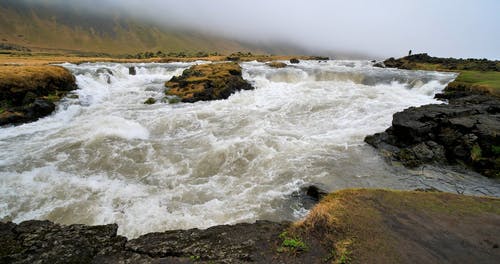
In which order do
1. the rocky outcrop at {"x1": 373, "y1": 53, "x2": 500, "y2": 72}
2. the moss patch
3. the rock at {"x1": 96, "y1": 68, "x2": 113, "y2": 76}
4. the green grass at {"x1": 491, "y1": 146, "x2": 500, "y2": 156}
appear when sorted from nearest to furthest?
the green grass at {"x1": 491, "y1": 146, "x2": 500, "y2": 156} < the moss patch < the rock at {"x1": 96, "y1": 68, "x2": 113, "y2": 76} < the rocky outcrop at {"x1": 373, "y1": 53, "x2": 500, "y2": 72}

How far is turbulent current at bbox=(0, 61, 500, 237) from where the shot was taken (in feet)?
32.6

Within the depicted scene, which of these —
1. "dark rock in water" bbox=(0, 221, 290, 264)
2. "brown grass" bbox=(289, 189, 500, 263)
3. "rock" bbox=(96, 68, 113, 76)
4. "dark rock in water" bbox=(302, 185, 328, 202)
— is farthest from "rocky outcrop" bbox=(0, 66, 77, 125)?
"brown grass" bbox=(289, 189, 500, 263)

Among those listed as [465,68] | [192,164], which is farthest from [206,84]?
[465,68]

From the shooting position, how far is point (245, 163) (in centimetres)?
1384

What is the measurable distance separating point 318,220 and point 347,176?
6.20 meters

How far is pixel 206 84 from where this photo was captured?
3103cm

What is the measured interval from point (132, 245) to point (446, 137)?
51.4 feet

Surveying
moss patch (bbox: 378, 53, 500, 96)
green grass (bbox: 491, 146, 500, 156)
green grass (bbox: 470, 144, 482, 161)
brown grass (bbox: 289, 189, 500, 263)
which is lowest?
green grass (bbox: 470, 144, 482, 161)

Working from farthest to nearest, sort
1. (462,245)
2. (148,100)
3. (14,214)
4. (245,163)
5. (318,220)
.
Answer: (148,100) → (245,163) → (14,214) → (318,220) → (462,245)

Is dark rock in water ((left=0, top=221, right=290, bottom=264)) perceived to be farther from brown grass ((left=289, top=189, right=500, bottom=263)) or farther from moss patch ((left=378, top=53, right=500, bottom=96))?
moss patch ((left=378, top=53, right=500, bottom=96))

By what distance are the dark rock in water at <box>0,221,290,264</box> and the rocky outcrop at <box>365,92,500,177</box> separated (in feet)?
33.3

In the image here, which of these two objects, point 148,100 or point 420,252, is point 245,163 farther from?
point 148,100

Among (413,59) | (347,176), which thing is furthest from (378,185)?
(413,59)

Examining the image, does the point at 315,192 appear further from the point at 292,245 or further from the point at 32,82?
the point at 32,82
